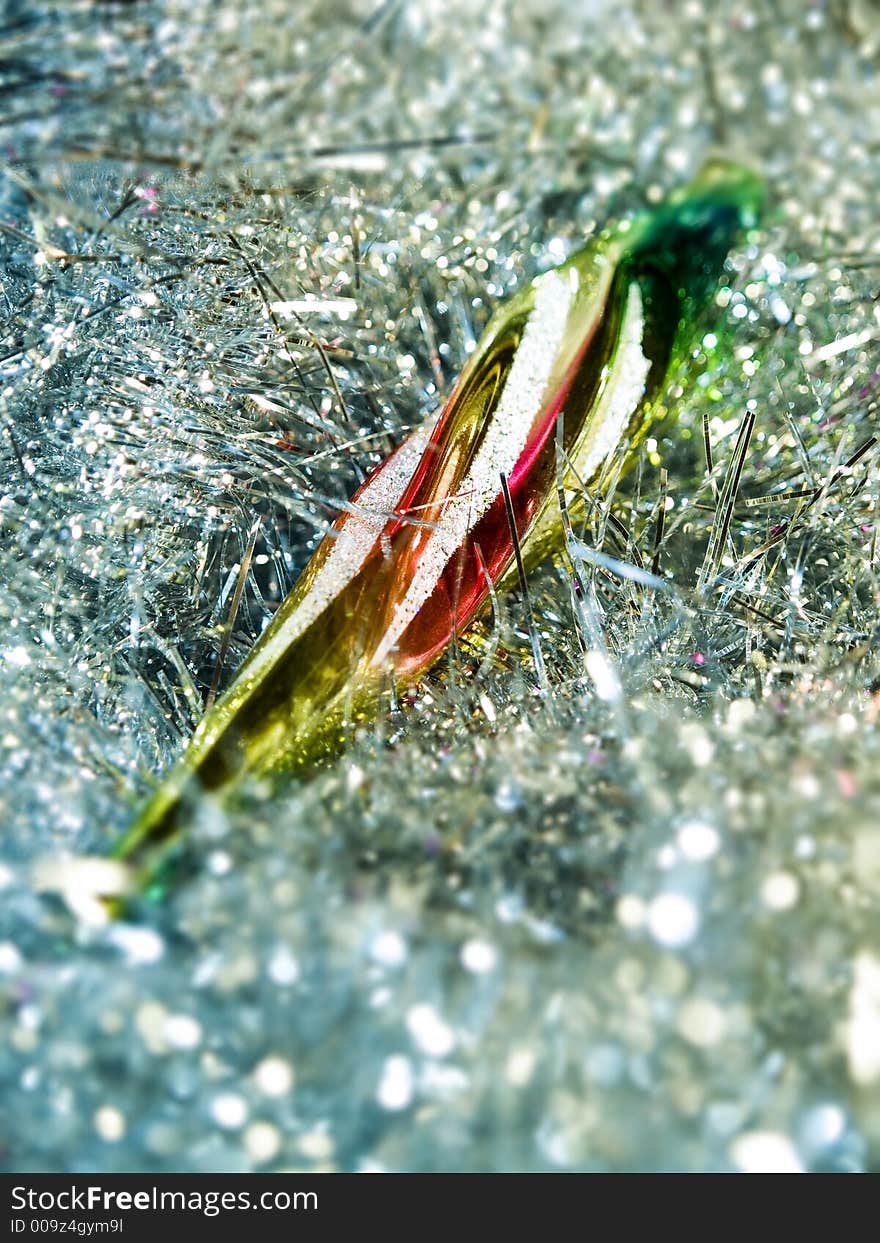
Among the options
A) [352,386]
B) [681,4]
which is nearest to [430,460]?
[352,386]
